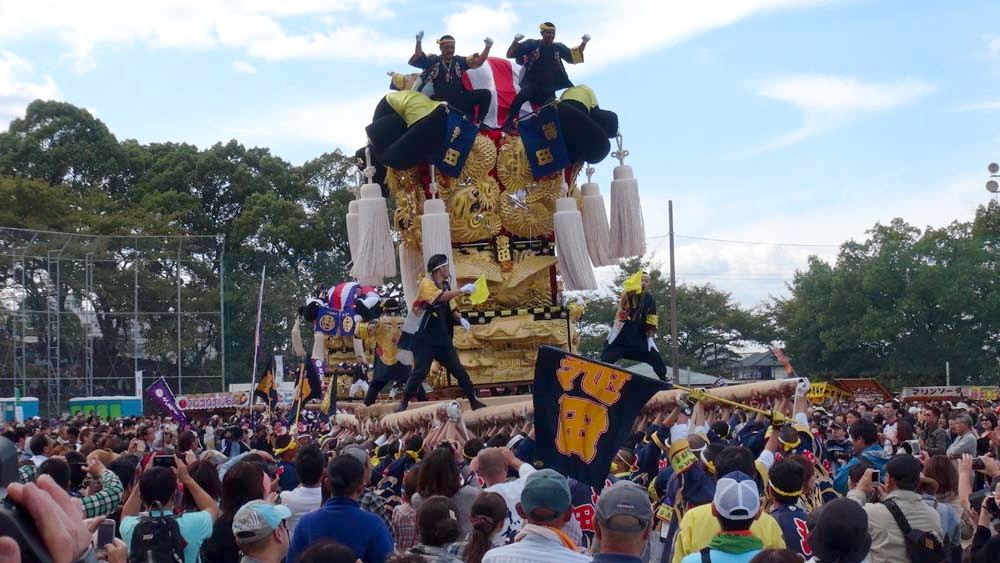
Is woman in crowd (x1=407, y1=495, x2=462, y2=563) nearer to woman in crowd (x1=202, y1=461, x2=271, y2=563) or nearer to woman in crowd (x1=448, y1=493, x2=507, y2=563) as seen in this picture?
woman in crowd (x1=448, y1=493, x2=507, y2=563)

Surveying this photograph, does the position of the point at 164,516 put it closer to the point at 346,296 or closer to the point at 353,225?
the point at 353,225

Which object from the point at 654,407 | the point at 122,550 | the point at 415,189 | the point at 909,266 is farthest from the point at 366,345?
the point at 909,266

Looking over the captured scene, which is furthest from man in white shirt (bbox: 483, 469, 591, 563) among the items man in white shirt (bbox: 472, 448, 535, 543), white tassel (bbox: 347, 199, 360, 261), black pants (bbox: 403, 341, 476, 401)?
white tassel (bbox: 347, 199, 360, 261)

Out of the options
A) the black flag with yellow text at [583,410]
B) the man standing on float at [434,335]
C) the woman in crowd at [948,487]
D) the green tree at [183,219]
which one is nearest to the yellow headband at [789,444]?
the woman in crowd at [948,487]

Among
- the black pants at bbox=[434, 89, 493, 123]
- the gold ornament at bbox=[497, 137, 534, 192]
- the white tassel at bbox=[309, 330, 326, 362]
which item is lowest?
the white tassel at bbox=[309, 330, 326, 362]

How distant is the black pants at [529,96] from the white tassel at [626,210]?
1.09 metres

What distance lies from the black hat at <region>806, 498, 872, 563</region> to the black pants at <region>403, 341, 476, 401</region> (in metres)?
8.38

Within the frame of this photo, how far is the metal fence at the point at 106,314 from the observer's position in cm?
3225

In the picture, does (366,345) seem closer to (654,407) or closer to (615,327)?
(615,327)

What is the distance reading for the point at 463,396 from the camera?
47.0 ft

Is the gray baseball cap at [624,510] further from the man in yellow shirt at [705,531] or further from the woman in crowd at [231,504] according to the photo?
the woman in crowd at [231,504]

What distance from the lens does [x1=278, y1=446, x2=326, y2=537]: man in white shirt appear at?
6.21 metres

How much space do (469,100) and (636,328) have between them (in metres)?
3.68

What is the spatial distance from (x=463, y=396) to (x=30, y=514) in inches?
439
